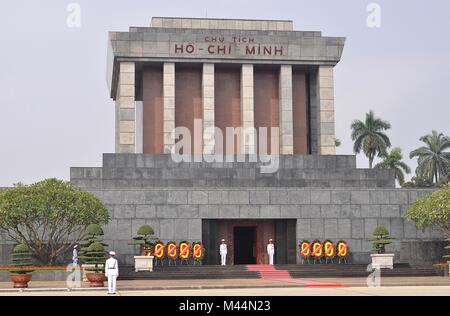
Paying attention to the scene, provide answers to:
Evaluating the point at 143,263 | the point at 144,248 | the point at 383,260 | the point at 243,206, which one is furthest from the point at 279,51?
the point at 143,263

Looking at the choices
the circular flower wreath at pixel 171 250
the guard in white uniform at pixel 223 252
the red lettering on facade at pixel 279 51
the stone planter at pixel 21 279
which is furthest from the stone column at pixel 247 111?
the stone planter at pixel 21 279

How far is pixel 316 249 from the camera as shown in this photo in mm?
47875

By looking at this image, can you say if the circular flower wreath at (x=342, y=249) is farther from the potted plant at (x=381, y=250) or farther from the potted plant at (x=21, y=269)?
the potted plant at (x=21, y=269)

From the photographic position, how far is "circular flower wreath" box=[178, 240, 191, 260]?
4712 cm

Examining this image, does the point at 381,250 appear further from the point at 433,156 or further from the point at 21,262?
the point at 433,156

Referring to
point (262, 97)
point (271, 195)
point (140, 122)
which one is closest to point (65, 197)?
point (271, 195)

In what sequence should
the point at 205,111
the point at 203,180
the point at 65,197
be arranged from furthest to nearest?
the point at 205,111, the point at 203,180, the point at 65,197

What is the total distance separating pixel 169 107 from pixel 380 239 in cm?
1937

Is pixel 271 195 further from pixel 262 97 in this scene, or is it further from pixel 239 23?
pixel 239 23

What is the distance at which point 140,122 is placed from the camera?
59250mm

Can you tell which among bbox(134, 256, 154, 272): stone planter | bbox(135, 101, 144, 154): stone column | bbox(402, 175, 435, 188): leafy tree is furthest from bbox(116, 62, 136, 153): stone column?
bbox(402, 175, 435, 188): leafy tree

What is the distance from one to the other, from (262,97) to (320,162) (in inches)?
318

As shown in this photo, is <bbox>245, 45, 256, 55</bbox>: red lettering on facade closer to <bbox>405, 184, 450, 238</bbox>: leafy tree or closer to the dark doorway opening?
the dark doorway opening

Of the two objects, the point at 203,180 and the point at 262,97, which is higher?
the point at 262,97
